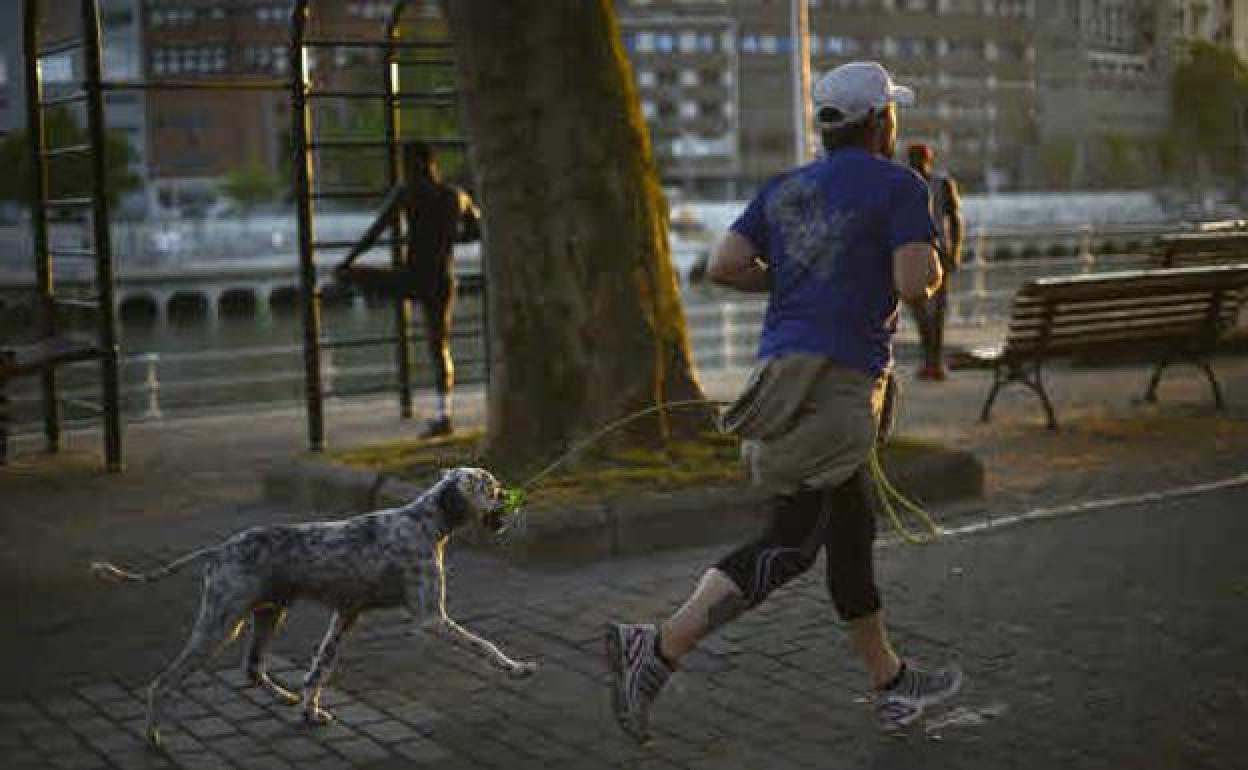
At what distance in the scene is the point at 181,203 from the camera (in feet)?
368

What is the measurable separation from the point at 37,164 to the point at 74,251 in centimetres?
62

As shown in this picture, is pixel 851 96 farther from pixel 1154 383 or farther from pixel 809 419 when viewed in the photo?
pixel 1154 383

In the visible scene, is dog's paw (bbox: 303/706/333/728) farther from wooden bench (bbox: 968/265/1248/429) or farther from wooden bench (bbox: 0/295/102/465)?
wooden bench (bbox: 968/265/1248/429)

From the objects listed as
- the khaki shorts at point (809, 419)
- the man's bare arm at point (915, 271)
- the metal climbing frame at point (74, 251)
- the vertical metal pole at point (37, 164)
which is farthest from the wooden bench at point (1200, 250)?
the man's bare arm at point (915, 271)

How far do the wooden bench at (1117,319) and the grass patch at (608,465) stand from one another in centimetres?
232

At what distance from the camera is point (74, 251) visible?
12.6 meters

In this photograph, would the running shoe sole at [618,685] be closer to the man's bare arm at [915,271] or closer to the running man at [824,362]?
the running man at [824,362]

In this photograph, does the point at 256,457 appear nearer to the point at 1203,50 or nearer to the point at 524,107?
the point at 524,107

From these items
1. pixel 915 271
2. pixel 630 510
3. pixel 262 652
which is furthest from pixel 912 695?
pixel 630 510

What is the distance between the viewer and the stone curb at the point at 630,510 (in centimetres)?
827

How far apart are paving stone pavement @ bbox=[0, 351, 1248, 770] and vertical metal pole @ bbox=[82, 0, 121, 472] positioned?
1.60 m

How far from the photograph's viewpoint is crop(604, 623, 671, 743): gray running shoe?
5430mm

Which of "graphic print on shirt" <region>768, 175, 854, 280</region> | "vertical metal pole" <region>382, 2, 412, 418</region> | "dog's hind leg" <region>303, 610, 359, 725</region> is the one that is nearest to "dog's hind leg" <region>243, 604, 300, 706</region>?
"dog's hind leg" <region>303, 610, 359, 725</region>

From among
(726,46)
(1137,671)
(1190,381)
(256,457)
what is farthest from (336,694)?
(726,46)
